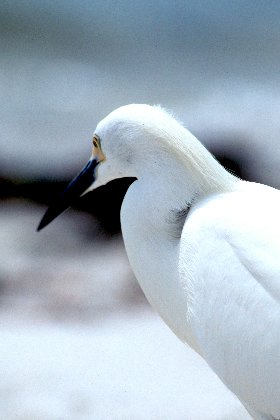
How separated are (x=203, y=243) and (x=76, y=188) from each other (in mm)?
365

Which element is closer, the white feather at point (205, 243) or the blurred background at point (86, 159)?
the white feather at point (205, 243)

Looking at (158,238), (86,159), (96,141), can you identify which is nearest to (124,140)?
(96,141)

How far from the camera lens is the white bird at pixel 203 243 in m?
1.73

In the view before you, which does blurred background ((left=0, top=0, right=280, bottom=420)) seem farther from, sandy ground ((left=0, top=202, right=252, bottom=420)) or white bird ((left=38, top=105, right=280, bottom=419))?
white bird ((left=38, top=105, right=280, bottom=419))

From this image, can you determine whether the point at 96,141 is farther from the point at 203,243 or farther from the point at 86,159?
the point at 86,159

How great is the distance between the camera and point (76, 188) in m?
2.02

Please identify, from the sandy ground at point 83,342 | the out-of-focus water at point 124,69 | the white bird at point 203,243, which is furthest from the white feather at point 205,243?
the out-of-focus water at point 124,69

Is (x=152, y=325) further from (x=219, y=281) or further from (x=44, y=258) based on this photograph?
(x=219, y=281)

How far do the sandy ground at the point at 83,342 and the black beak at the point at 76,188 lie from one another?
81 centimetres

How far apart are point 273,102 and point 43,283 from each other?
1895 millimetres

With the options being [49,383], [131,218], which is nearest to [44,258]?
[49,383]

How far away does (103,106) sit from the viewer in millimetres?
5195

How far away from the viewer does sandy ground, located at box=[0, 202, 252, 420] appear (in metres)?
2.74

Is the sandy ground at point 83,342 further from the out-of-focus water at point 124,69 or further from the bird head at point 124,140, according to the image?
the bird head at point 124,140
